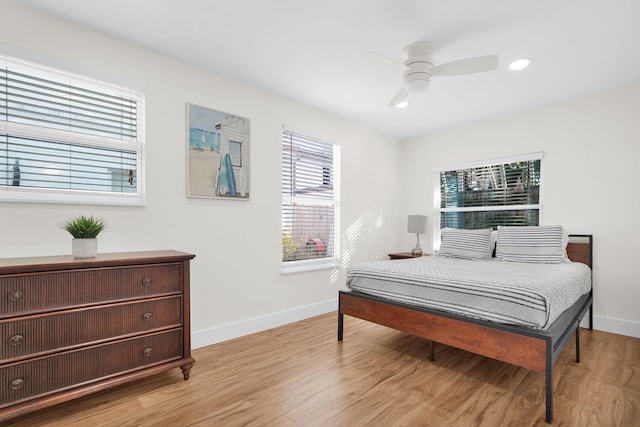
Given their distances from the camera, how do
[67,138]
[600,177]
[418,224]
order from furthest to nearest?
1. [418,224]
2. [600,177]
3. [67,138]

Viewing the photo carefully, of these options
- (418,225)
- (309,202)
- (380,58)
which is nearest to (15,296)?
(380,58)

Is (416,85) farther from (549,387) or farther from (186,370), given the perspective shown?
(186,370)

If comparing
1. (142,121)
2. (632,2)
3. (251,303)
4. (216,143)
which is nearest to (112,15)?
(142,121)

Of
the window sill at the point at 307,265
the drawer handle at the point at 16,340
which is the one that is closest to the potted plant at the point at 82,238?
the drawer handle at the point at 16,340

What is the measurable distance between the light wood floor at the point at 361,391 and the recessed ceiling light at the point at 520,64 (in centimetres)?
248

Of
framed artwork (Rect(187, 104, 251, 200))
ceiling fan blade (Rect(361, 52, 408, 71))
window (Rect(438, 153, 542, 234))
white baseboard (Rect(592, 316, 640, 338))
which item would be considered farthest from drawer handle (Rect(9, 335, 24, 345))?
white baseboard (Rect(592, 316, 640, 338))

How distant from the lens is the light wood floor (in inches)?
70.3

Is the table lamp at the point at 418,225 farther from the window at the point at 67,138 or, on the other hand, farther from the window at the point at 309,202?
the window at the point at 67,138

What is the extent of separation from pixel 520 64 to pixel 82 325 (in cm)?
377

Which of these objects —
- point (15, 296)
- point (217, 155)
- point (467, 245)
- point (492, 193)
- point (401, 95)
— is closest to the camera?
point (15, 296)

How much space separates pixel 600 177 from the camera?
10.9ft

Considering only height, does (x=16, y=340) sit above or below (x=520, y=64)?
below

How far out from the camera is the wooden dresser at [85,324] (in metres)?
1.65

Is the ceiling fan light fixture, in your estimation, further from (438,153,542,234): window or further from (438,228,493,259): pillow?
(438,153,542,234): window
